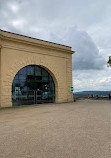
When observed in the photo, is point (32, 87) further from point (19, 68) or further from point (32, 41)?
point (32, 41)

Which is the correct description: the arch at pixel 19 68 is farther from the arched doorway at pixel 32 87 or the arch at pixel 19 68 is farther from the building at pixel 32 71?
the arched doorway at pixel 32 87

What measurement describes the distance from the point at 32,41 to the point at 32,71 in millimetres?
3794

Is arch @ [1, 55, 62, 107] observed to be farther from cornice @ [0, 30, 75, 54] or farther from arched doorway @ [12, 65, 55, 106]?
cornice @ [0, 30, 75, 54]

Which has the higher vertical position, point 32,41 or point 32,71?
point 32,41

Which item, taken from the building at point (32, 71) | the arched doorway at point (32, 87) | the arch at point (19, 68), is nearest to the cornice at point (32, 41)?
the building at point (32, 71)

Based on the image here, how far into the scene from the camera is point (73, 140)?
189 inches

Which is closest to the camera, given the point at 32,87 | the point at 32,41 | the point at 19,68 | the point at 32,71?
the point at 19,68

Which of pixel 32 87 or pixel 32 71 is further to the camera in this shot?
pixel 32 71

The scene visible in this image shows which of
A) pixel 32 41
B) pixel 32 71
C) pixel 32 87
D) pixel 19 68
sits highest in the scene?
pixel 32 41

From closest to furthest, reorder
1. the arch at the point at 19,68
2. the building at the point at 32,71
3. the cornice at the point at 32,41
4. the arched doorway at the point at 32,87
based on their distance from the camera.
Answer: the arch at the point at 19,68
the building at the point at 32,71
the cornice at the point at 32,41
the arched doorway at the point at 32,87

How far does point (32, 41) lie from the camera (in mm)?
17734

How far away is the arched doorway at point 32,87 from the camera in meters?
16.5

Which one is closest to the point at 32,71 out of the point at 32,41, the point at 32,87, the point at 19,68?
the point at 32,87

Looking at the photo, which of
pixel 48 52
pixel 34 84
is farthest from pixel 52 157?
pixel 48 52
